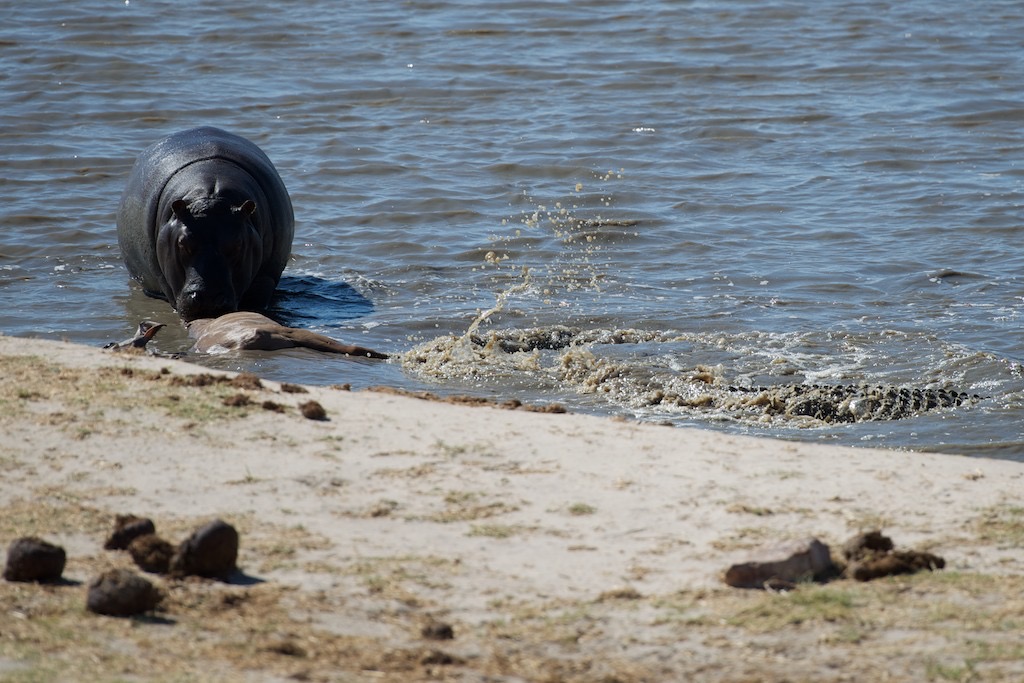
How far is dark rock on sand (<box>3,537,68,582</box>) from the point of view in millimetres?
4723

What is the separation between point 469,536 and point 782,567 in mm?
1131

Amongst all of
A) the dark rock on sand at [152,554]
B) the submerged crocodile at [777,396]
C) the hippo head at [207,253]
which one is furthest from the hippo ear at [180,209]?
the dark rock on sand at [152,554]

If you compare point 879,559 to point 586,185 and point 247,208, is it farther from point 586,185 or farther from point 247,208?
point 586,185

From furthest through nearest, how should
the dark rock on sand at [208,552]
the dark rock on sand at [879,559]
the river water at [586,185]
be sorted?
the river water at [586,185] → the dark rock on sand at [879,559] → the dark rock on sand at [208,552]

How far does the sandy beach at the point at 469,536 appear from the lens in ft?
14.3

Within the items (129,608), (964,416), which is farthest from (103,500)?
(964,416)

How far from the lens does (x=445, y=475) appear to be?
604 cm

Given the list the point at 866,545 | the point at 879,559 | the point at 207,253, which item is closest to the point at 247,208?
the point at 207,253

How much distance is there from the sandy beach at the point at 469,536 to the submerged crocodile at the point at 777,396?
186 cm

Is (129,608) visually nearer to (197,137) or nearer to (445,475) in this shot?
(445,475)

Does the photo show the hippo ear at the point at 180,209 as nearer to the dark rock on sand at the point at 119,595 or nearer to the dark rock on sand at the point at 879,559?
the dark rock on sand at the point at 119,595

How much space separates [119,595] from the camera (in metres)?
4.50

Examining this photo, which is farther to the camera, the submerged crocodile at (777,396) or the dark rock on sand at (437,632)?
the submerged crocodile at (777,396)

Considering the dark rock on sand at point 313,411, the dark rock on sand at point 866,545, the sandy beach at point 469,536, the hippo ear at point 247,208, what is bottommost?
the hippo ear at point 247,208
